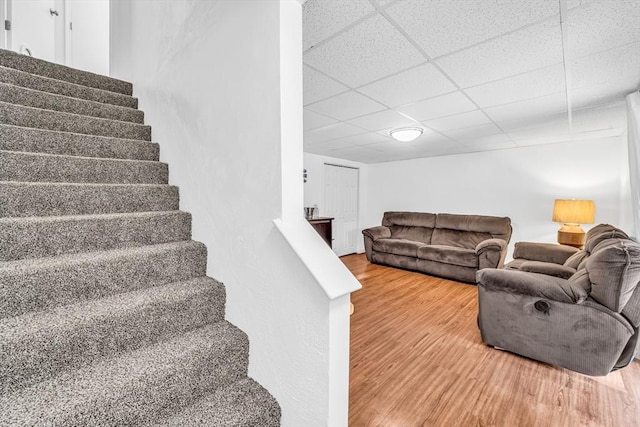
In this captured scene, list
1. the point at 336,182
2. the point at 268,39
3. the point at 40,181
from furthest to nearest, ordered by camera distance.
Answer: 1. the point at 336,182
2. the point at 40,181
3. the point at 268,39

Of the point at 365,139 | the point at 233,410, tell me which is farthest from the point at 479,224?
the point at 233,410

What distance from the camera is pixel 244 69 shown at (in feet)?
4.07

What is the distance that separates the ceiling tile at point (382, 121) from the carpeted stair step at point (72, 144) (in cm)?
209

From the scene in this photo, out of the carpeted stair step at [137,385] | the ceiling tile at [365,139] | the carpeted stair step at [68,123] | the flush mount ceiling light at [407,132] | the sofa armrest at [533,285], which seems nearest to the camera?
the carpeted stair step at [137,385]

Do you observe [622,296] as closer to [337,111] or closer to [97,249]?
[337,111]

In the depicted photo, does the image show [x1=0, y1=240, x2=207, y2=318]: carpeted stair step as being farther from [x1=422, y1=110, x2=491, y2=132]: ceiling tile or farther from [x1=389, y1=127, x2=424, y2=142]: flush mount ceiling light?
[x1=422, y1=110, x2=491, y2=132]: ceiling tile

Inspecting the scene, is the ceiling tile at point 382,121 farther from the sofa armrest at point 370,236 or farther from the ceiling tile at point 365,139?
the sofa armrest at point 370,236

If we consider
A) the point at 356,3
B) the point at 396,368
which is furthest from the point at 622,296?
the point at 356,3

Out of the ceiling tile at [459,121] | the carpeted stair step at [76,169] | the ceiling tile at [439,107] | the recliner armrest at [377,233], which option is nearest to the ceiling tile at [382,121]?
the ceiling tile at [439,107]

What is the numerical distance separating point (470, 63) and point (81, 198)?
97.7 inches

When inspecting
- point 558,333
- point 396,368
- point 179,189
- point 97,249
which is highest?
point 179,189

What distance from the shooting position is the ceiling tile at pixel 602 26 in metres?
1.31

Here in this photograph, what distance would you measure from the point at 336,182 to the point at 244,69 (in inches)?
188

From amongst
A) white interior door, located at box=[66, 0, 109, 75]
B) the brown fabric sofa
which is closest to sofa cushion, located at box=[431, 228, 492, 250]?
the brown fabric sofa
